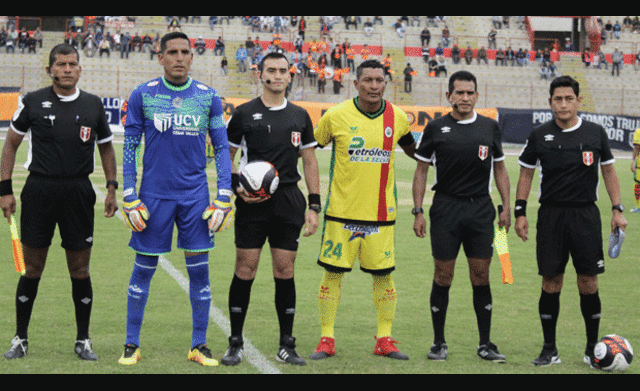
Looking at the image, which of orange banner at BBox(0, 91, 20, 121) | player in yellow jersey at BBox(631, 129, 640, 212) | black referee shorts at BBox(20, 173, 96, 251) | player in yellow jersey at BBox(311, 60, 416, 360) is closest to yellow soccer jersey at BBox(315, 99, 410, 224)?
player in yellow jersey at BBox(311, 60, 416, 360)

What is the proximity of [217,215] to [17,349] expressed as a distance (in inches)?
72.5

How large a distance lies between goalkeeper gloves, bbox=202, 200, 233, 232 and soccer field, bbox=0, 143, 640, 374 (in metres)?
1.05

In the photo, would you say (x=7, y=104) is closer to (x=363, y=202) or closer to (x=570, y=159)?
(x=363, y=202)

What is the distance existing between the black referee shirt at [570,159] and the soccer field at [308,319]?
135 centimetres

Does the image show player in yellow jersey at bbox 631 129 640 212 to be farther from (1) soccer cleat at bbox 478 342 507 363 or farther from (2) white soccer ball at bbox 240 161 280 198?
(2) white soccer ball at bbox 240 161 280 198

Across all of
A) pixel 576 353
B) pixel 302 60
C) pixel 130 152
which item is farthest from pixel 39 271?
pixel 302 60

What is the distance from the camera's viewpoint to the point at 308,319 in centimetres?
751

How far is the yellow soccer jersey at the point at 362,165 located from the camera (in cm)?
630

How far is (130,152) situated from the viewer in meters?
5.85

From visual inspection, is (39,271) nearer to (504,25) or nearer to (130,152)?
(130,152)

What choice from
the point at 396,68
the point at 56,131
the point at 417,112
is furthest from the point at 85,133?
the point at 396,68

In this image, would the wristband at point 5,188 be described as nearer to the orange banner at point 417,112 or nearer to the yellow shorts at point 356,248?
the yellow shorts at point 356,248

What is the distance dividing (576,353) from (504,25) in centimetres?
5153

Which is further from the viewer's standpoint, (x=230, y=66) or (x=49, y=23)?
(x=49, y=23)
